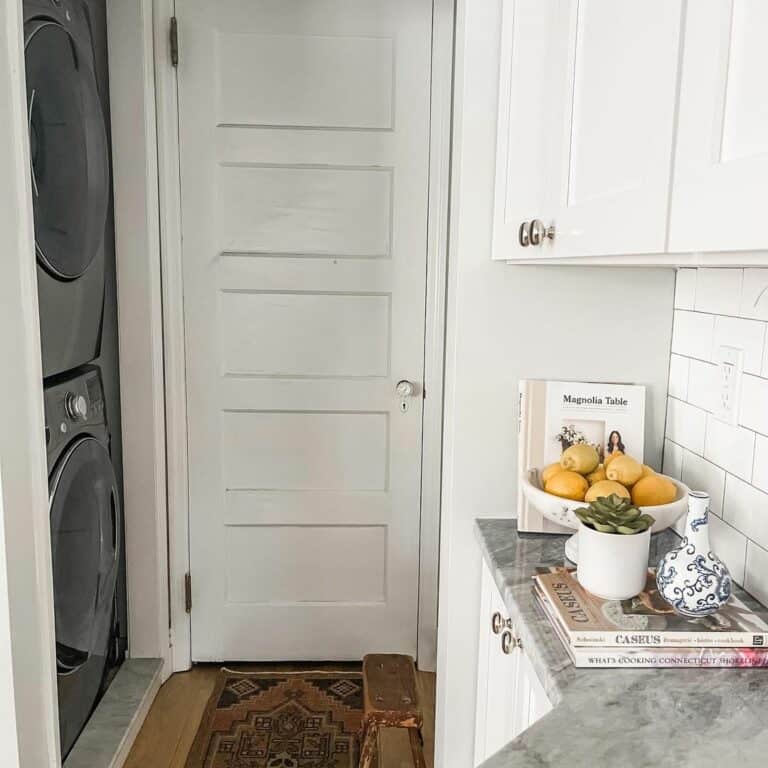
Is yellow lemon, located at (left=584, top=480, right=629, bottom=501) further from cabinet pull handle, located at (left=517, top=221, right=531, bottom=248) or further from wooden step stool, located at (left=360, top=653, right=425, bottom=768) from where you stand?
wooden step stool, located at (left=360, top=653, right=425, bottom=768)

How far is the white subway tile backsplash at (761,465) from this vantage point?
1.31 meters

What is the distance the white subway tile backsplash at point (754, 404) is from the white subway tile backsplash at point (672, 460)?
0.28 m

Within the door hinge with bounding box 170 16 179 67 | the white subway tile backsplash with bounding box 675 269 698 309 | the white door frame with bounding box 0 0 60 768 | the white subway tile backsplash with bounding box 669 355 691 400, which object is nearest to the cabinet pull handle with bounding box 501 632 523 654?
the white subway tile backsplash with bounding box 669 355 691 400

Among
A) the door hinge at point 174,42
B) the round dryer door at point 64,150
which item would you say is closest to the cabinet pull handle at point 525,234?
the round dryer door at point 64,150

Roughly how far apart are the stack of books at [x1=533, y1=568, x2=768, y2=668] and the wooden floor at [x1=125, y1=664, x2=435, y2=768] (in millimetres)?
1301

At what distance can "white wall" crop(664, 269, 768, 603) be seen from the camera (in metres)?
1.34

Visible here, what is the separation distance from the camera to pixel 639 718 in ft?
3.36

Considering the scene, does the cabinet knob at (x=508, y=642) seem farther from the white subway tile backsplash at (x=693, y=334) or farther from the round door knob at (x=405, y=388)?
the round door knob at (x=405, y=388)

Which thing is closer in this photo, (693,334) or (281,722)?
(693,334)

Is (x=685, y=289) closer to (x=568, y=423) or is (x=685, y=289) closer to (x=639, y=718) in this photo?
(x=568, y=423)

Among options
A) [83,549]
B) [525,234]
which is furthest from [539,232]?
[83,549]

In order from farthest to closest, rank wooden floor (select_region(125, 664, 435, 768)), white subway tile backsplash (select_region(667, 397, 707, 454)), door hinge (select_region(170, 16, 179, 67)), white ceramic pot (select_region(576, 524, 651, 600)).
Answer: door hinge (select_region(170, 16, 179, 67)) → wooden floor (select_region(125, 664, 435, 768)) → white subway tile backsplash (select_region(667, 397, 707, 454)) → white ceramic pot (select_region(576, 524, 651, 600))

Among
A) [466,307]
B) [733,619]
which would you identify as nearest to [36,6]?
[466,307]

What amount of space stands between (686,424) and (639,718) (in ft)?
2.50
